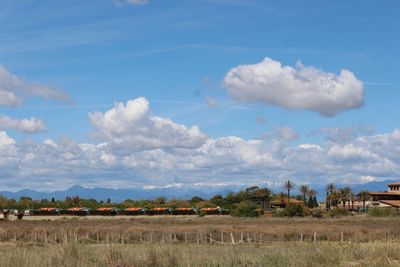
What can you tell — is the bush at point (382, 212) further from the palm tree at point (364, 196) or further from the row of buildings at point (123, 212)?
the palm tree at point (364, 196)

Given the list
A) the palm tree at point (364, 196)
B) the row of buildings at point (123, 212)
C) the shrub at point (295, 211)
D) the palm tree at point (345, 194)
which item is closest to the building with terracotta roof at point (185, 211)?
the row of buildings at point (123, 212)

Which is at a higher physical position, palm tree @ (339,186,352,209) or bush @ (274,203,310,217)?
palm tree @ (339,186,352,209)

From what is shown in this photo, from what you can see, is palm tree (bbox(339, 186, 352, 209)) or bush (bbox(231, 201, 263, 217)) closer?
bush (bbox(231, 201, 263, 217))

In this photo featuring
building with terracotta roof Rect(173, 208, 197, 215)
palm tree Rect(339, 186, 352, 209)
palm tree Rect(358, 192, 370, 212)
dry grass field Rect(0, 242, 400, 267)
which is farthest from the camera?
palm tree Rect(339, 186, 352, 209)

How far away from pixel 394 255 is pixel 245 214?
90.1 metres

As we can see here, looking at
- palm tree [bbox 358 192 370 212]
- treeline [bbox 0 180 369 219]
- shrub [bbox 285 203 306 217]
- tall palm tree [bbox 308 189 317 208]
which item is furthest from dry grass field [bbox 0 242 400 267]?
tall palm tree [bbox 308 189 317 208]

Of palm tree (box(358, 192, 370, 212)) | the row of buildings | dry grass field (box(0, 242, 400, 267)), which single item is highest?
palm tree (box(358, 192, 370, 212))

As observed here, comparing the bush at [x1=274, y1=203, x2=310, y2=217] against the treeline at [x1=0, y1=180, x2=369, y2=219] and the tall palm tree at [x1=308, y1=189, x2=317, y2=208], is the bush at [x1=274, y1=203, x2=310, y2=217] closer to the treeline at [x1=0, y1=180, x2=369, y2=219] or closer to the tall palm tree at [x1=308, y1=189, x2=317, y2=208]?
the treeline at [x1=0, y1=180, x2=369, y2=219]

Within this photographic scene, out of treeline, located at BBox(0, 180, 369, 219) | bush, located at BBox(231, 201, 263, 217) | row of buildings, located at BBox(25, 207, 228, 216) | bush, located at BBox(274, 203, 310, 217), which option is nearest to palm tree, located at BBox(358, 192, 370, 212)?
treeline, located at BBox(0, 180, 369, 219)

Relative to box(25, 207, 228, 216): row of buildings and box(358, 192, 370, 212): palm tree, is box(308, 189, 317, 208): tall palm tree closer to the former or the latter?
box(358, 192, 370, 212): palm tree

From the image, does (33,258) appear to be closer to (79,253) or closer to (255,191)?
(79,253)

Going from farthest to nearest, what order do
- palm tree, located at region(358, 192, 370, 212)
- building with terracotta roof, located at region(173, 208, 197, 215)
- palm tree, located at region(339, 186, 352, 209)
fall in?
palm tree, located at region(339, 186, 352, 209), palm tree, located at region(358, 192, 370, 212), building with terracotta roof, located at region(173, 208, 197, 215)

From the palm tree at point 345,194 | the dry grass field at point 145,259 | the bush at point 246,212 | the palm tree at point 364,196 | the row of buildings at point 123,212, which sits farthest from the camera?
the palm tree at point 345,194

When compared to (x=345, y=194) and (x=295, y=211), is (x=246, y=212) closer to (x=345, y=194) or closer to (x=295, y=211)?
(x=295, y=211)
